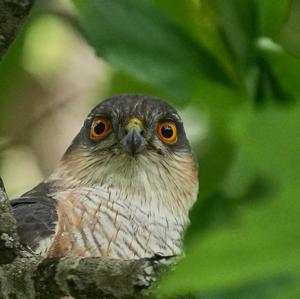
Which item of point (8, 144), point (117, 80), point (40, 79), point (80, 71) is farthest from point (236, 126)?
point (80, 71)

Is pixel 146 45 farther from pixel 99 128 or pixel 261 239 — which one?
pixel 99 128

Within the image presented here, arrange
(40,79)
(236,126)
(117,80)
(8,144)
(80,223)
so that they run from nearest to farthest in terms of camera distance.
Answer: (236,126)
(117,80)
(80,223)
(8,144)
(40,79)

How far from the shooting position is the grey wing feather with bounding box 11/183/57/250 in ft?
11.0

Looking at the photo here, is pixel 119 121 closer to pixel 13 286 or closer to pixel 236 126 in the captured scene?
pixel 13 286

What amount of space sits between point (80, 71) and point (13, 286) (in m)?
5.85

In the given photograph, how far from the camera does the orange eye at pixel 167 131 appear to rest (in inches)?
191

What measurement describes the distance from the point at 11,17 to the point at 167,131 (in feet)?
10.5

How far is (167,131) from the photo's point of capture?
4.91 metres

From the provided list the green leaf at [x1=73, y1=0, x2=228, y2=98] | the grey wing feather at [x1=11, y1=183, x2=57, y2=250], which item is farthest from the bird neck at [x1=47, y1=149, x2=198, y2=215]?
the green leaf at [x1=73, y1=0, x2=228, y2=98]

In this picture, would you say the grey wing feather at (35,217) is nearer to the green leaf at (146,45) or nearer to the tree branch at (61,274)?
the tree branch at (61,274)

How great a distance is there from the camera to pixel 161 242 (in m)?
4.08

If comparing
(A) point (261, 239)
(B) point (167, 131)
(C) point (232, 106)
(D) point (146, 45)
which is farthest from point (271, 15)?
(B) point (167, 131)

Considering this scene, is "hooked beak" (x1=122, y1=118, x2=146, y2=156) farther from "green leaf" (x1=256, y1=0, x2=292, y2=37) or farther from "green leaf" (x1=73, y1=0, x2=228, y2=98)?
"green leaf" (x1=256, y1=0, x2=292, y2=37)

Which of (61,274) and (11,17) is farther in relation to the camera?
(61,274)
